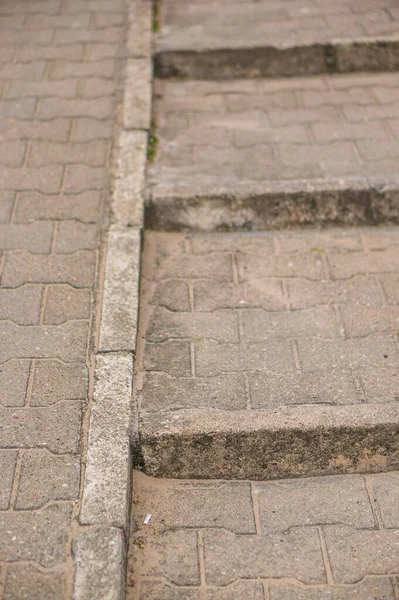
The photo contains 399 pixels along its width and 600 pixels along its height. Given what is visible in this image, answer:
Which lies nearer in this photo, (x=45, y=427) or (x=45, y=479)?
(x=45, y=479)

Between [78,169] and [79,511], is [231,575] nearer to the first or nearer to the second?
[79,511]

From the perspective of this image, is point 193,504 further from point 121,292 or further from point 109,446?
point 121,292

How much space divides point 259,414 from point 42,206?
6.23ft

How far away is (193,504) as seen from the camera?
3.10 metres

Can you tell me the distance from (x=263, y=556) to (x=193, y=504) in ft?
1.25

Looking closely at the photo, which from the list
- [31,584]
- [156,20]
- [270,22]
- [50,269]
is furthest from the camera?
[156,20]

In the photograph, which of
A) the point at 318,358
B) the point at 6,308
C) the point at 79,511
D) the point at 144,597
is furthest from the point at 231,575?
the point at 6,308

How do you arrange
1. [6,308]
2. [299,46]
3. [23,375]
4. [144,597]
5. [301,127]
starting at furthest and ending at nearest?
[299,46], [301,127], [6,308], [23,375], [144,597]

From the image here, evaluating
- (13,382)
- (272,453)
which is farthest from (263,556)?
(13,382)

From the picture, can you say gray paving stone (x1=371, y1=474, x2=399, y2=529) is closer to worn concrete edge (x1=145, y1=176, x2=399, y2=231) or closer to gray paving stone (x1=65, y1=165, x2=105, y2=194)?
worn concrete edge (x1=145, y1=176, x2=399, y2=231)

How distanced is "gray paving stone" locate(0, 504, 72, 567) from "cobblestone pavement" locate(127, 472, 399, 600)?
329 millimetres

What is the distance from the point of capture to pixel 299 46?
18.2 ft

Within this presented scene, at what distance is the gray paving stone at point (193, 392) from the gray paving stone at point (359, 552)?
0.72m

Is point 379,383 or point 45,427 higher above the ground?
point 45,427
